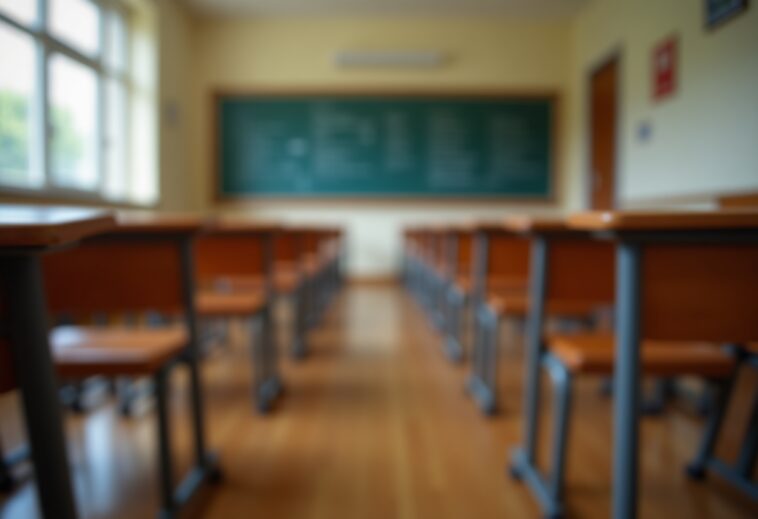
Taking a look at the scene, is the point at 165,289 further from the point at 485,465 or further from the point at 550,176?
the point at 550,176

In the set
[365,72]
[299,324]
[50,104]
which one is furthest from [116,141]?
[299,324]

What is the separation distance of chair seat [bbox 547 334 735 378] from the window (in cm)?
324

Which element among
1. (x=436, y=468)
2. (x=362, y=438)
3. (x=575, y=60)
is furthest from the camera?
(x=575, y=60)

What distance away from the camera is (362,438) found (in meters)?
1.74

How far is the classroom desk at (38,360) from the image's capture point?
58cm

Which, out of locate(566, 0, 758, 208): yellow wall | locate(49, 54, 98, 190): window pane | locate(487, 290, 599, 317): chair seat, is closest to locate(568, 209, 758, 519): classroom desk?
locate(487, 290, 599, 317): chair seat

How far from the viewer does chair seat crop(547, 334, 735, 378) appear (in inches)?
45.1

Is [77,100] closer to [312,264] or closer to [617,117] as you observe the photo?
[312,264]

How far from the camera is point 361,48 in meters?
5.95

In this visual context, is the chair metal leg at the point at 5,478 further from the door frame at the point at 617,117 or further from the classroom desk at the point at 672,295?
the door frame at the point at 617,117

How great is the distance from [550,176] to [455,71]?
1710 mm

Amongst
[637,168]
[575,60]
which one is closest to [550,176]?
[575,60]

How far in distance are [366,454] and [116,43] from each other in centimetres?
466

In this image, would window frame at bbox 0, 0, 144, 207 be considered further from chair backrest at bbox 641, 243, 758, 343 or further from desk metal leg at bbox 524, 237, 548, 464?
chair backrest at bbox 641, 243, 758, 343
